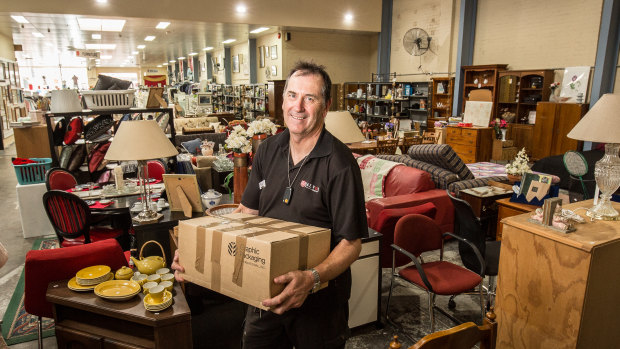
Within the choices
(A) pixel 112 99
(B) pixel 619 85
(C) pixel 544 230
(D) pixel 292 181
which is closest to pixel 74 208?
(A) pixel 112 99

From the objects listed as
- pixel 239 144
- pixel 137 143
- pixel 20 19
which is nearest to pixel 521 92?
pixel 239 144

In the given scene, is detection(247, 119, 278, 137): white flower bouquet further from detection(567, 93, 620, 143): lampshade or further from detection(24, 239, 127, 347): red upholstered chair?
detection(567, 93, 620, 143): lampshade

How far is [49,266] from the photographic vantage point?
222cm

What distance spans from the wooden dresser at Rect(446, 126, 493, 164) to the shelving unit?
4.06 feet

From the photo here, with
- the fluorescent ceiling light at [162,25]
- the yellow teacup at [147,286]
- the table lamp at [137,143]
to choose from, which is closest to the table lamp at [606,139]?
the yellow teacup at [147,286]

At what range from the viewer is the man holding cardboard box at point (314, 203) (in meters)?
1.39

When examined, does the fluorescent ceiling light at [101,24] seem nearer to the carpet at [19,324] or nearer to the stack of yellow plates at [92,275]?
the carpet at [19,324]

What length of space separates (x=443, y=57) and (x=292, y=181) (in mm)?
10293

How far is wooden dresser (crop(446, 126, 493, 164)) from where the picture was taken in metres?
8.77

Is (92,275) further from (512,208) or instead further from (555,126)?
(555,126)

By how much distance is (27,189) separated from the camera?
15.3 ft

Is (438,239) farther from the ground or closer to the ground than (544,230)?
closer to the ground

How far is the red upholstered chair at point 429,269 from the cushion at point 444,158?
1.78 m

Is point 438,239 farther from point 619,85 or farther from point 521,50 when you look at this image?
point 521,50
